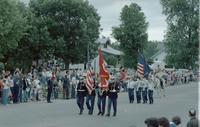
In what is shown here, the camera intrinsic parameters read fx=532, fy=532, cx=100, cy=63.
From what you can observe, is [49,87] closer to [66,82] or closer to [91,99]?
[66,82]

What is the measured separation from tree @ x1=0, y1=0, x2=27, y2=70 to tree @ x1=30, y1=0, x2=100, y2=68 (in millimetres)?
7983

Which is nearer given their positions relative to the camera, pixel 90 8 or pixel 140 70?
pixel 140 70

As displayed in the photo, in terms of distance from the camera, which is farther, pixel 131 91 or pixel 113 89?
pixel 131 91

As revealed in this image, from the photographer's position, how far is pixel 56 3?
63781mm

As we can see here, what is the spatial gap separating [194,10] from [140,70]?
51.2 meters

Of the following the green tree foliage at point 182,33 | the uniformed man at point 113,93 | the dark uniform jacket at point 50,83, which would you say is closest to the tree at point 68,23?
the green tree foliage at point 182,33

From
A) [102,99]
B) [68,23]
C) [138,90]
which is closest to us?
[102,99]

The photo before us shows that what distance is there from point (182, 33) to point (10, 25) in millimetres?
32845

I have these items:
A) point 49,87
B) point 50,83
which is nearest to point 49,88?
point 49,87

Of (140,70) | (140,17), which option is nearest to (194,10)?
(140,17)

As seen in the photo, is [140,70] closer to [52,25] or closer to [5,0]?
[5,0]

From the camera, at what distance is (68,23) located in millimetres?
64688

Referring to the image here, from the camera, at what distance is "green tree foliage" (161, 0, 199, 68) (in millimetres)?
76250

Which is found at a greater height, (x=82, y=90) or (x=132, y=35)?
(x=132, y=35)
